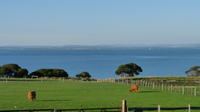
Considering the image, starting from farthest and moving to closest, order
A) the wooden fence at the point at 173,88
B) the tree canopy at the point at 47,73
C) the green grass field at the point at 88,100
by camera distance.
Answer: the tree canopy at the point at 47,73 < the wooden fence at the point at 173,88 < the green grass field at the point at 88,100

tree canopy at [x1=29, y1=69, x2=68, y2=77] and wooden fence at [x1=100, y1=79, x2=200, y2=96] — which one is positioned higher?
tree canopy at [x1=29, y1=69, x2=68, y2=77]

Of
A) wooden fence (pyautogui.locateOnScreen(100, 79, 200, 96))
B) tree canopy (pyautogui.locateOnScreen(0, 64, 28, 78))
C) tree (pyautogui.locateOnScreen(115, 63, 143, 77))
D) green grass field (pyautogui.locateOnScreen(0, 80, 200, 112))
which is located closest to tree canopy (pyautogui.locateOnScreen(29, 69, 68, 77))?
tree canopy (pyautogui.locateOnScreen(0, 64, 28, 78))

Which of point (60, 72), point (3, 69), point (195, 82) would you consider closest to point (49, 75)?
point (60, 72)

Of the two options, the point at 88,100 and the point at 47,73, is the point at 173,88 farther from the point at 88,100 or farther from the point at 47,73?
the point at 47,73

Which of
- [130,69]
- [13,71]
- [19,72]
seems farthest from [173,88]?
[13,71]

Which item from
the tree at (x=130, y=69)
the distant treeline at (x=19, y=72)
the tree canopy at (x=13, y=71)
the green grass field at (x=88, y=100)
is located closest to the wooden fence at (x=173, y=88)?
the green grass field at (x=88, y=100)

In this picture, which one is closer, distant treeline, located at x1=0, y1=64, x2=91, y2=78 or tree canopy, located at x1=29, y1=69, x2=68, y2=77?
distant treeline, located at x1=0, y1=64, x2=91, y2=78

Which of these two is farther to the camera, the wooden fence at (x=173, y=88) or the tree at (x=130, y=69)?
the tree at (x=130, y=69)

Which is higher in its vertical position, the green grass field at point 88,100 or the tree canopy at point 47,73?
the tree canopy at point 47,73

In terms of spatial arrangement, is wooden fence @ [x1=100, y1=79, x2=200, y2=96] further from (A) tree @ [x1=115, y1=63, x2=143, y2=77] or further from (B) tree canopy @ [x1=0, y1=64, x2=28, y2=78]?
(A) tree @ [x1=115, y1=63, x2=143, y2=77]

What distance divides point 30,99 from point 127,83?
34.3m

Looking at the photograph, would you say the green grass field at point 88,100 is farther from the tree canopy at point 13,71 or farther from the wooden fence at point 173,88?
the tree canopy at point 13,71

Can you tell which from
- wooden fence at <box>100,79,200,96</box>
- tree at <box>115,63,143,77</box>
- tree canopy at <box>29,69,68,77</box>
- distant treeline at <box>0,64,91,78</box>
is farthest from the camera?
tree at <box>115,63,143,77</box>

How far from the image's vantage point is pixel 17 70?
98500 millimetres
